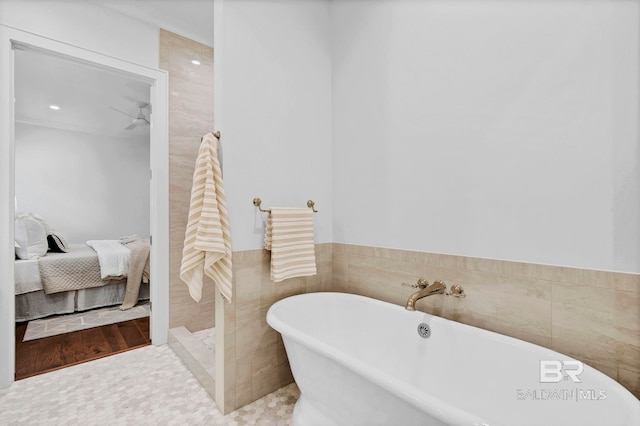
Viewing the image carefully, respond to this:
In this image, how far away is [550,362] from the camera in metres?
1.04

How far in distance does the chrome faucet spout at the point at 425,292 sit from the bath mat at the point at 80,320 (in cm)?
298

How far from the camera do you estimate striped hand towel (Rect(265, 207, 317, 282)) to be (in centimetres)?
166

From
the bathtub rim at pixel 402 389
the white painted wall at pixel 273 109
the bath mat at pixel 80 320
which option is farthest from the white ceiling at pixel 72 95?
the bathtub rim at pixel 402 389

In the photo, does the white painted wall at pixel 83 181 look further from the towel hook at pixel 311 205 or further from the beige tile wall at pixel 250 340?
the towel hook at pixel 311 205

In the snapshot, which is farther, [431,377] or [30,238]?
[30,238]

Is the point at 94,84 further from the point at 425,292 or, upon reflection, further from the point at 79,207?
the point at 425,292

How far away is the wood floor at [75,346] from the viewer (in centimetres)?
204

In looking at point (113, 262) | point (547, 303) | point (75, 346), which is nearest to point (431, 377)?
point (547, 303)

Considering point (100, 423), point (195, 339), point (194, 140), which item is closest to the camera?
point (100, 423)

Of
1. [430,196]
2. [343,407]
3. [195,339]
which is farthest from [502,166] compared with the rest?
[195,339]

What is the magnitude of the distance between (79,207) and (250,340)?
17.0 ft

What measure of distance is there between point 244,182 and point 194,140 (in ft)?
4.02

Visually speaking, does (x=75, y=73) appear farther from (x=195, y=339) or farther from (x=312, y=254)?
(x=312, y=254)

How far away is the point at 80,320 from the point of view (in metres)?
2.98
